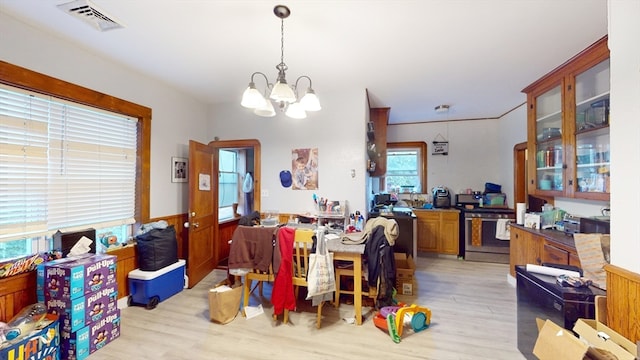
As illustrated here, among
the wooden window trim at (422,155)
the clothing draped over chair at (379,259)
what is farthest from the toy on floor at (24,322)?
the wooden window trim at (422,155)

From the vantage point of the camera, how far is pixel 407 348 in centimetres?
205

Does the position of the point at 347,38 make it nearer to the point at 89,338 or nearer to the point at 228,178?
the point at 89,338

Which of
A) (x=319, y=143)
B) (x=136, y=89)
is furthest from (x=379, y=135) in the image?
(x=136, y=89)

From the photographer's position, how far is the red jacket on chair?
2.33m

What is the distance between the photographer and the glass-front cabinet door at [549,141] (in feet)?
9.27

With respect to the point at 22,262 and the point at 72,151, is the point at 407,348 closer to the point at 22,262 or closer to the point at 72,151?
the point at 22,262

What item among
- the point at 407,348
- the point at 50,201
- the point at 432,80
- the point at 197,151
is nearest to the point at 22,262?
the point at 50,201

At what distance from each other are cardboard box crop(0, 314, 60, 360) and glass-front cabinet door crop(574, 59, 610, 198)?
4656mm

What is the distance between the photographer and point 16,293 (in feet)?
6.45

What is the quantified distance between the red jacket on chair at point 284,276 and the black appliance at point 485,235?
341 cm

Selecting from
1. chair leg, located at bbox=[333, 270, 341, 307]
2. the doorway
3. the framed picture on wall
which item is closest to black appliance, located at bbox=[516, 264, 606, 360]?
chair leg, located at bbox=[333, 270, 341, 307]

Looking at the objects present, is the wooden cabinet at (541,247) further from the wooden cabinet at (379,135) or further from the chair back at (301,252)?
the chair back at (301,252)

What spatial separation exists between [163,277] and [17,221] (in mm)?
1311

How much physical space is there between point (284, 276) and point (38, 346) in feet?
5.78
